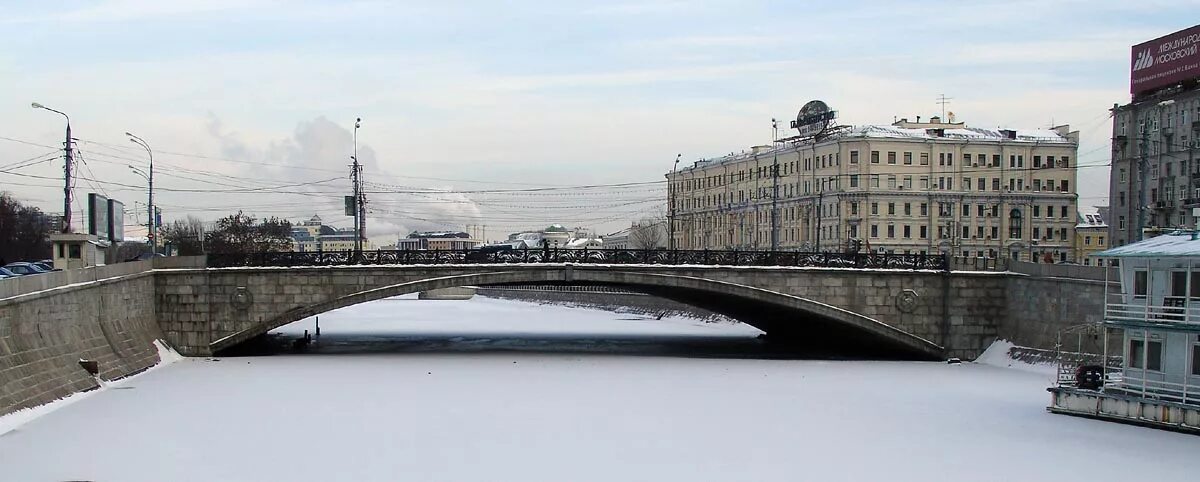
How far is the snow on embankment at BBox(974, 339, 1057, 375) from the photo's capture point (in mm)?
47125

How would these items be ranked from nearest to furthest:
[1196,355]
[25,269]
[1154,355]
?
[1196,355]
[1154,355]
[25,269]

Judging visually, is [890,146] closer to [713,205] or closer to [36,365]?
[713,205]

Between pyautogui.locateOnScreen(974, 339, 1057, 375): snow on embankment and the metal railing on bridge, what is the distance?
4045 mm

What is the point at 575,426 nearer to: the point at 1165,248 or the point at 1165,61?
the point at 1165,248

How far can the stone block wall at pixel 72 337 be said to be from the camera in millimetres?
34375

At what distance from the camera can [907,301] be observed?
171 feet

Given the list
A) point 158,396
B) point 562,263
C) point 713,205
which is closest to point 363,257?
point 562,263

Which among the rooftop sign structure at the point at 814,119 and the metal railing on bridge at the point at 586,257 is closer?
the metal railing on bridge at the point at 586,257

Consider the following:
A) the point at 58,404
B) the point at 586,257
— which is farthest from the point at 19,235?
the point at 58,404

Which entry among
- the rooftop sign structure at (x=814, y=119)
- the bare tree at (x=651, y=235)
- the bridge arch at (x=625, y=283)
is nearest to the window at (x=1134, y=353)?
the bridge arch at (x=625, y=283)

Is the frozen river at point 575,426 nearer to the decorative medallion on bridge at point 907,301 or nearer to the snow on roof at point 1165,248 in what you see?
the decorative medallion on bridge at point 907,301

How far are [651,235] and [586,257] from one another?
113 metres

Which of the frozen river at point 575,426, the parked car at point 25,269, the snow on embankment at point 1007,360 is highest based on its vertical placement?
the parked car at point 25,269

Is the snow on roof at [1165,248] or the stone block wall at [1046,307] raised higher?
the snow on roof at [1165,248]
